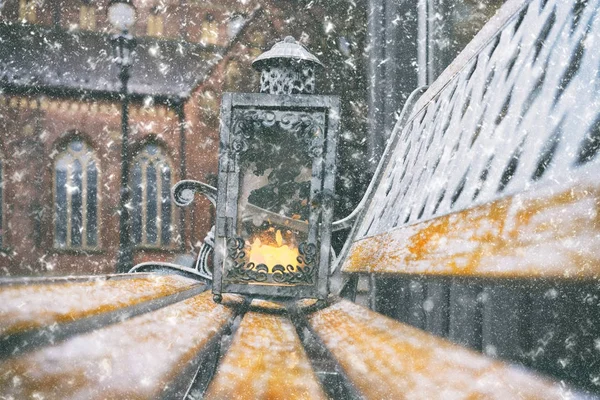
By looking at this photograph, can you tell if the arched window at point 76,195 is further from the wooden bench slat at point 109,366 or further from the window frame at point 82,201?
the wooden bench slat at point 109,366

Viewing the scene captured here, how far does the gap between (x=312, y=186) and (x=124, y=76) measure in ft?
28.8

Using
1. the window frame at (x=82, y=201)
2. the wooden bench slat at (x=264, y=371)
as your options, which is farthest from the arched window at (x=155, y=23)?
the wooden bench slat at (x=264, y=371)

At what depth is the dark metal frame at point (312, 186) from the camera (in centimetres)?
148

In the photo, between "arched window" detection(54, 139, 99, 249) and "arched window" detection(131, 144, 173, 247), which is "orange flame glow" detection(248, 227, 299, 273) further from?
"arched window" detection(54, 139, 99, 249)

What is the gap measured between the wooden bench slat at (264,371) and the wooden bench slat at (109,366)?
37 mm

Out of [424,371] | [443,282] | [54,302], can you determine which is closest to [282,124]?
[443,282]

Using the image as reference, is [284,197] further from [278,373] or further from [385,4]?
[385,4]

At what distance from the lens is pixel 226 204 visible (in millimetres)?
1479

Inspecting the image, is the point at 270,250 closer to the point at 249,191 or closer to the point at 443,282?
the point at 249,191

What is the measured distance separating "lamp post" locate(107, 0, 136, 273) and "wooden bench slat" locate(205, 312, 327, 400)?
856 cm

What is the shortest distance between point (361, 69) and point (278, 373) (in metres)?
10.4

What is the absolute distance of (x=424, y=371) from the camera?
468 millimetres

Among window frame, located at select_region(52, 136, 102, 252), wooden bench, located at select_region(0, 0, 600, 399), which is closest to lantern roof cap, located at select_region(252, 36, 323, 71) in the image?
wooden bench, located at select_region(0, 0, 600, 399)

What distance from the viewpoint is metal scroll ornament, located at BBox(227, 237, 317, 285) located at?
58.1 inches
